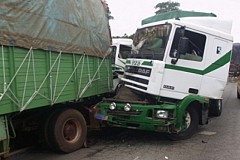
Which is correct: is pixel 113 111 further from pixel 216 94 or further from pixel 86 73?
pixel 216 94

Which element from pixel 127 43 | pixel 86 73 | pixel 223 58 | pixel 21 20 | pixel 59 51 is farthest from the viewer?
pixel 127 43

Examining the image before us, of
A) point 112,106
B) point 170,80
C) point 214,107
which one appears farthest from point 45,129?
point 214,107

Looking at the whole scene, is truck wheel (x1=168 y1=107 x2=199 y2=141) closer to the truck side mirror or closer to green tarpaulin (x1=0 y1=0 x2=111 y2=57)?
the truck side mirror

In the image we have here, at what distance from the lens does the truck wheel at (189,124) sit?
309 inches

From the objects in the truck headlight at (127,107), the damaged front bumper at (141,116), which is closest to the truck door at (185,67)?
the damaged front bumper at (141,116)

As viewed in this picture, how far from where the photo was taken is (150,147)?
7246mm

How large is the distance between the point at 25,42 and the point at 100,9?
352 cm

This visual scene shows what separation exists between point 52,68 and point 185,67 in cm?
317

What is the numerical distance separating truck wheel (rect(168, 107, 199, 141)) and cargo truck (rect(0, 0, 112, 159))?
211 cm

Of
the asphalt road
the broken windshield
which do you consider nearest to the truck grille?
the broken windshield

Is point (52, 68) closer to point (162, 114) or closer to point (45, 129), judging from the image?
point (45, 129)

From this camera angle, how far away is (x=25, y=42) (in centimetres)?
552

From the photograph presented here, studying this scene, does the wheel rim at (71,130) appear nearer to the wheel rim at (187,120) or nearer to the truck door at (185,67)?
the truck door at (185,67)

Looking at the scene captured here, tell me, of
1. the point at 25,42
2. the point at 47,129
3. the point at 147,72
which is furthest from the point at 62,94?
the point at 147,72
